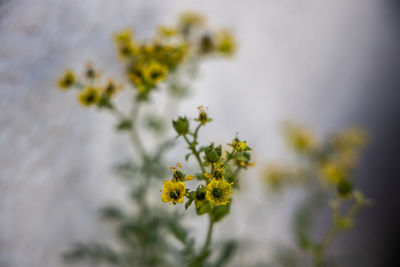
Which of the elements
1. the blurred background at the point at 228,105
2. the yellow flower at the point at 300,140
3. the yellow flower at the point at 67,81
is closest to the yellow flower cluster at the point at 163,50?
the yellow flower at the point at 67,81

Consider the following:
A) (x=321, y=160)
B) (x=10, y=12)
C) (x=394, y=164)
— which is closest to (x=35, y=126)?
A: (x=10, y=12)

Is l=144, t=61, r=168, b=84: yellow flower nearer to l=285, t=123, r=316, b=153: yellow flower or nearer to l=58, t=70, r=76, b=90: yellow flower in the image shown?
l=58, t=70, r=76, b=90: yellow flower

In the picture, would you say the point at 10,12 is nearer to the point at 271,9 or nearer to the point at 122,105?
the point at 122,105

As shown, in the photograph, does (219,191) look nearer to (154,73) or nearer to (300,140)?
(154,73)

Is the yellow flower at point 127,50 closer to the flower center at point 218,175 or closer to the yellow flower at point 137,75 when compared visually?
the yellow flower at point 137,75

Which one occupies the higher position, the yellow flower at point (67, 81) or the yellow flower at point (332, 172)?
the yellow flower at point (67, 81)

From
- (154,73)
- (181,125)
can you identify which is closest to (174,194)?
(181,125)

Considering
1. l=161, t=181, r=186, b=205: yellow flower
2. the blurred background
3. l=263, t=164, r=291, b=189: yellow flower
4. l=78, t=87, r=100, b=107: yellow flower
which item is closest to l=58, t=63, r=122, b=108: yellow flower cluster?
l=78, t=87, r=100, b=107: yellow flower
